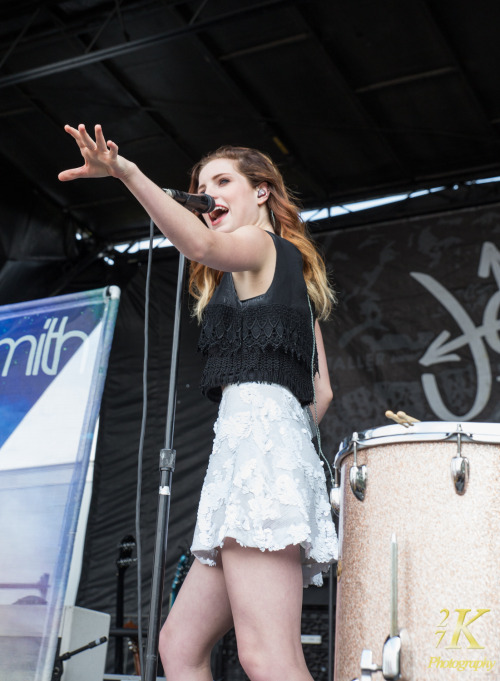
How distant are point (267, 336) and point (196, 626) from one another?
622 millimetres

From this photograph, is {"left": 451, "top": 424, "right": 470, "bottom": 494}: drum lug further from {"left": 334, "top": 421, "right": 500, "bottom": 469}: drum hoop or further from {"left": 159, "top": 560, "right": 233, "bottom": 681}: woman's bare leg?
{"left": 159, "top": 560, "right": 233, "bottom": 681}: woman's bare leg

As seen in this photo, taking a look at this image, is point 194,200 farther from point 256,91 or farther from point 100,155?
point 256,91

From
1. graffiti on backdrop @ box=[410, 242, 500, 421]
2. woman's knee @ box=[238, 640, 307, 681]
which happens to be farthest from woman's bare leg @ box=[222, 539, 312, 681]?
graffiti on backdrop @ box=[410, 242, 500, 421]

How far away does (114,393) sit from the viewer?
612 centimetres

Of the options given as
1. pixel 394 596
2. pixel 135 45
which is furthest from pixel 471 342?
pixel 394 596

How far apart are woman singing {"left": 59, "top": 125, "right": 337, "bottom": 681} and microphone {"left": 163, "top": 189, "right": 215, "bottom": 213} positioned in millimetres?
60

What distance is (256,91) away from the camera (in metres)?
5.05

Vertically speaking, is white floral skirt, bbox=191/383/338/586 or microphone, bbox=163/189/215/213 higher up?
microphone, bbox=163/189/215/213

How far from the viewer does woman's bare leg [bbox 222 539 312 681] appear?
1534mm

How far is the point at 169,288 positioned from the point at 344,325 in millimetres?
1418

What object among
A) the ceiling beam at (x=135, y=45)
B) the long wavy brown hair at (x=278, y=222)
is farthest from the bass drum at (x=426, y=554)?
the ceiling beam at (x=135, y=45)

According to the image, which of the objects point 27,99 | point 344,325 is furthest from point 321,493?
point 27,99

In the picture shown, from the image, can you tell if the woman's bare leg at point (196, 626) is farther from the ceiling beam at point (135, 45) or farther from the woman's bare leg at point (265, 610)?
the ceiling beam at point (135, 45)

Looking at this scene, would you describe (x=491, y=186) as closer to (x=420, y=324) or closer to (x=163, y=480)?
(x=420, y=324)
